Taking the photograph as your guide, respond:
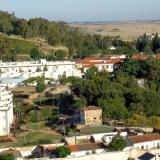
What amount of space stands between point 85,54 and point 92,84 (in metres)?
20.7

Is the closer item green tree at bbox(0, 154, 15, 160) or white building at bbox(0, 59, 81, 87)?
green tree at bbox(0, 154, 15, 160)

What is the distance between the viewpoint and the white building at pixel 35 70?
33.2m

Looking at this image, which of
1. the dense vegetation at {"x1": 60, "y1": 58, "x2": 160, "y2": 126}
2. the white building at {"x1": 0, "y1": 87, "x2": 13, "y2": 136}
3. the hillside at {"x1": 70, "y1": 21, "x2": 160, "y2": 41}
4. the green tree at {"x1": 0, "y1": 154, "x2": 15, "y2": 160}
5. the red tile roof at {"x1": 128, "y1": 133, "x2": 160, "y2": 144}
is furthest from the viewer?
the hillside at {"x1": 70, "y1": 21, "x2": 160, "y2": 41}

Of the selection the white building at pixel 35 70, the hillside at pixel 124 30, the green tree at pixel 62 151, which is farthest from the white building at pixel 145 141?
the hillside at pixel 124 30

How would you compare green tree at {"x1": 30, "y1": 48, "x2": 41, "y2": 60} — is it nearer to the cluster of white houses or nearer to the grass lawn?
the cluster of white houses

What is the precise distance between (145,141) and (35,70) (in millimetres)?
18804

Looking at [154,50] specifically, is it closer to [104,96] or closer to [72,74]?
[72,74]

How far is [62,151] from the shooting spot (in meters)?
16.7

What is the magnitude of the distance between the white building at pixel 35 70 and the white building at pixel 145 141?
1439 centimetres

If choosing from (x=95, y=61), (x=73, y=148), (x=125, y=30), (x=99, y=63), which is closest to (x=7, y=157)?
(x=73, y=148)

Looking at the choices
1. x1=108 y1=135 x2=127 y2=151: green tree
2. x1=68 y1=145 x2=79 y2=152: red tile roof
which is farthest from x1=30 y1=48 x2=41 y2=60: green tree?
x1=108 y1=135 x2=127 y2=151: green tree

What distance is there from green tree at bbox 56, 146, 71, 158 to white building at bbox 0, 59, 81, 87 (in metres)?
15.4

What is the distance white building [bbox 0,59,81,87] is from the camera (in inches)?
1308

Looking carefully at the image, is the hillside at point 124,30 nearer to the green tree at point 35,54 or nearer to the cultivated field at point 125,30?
the cultivated field at point 125,30
